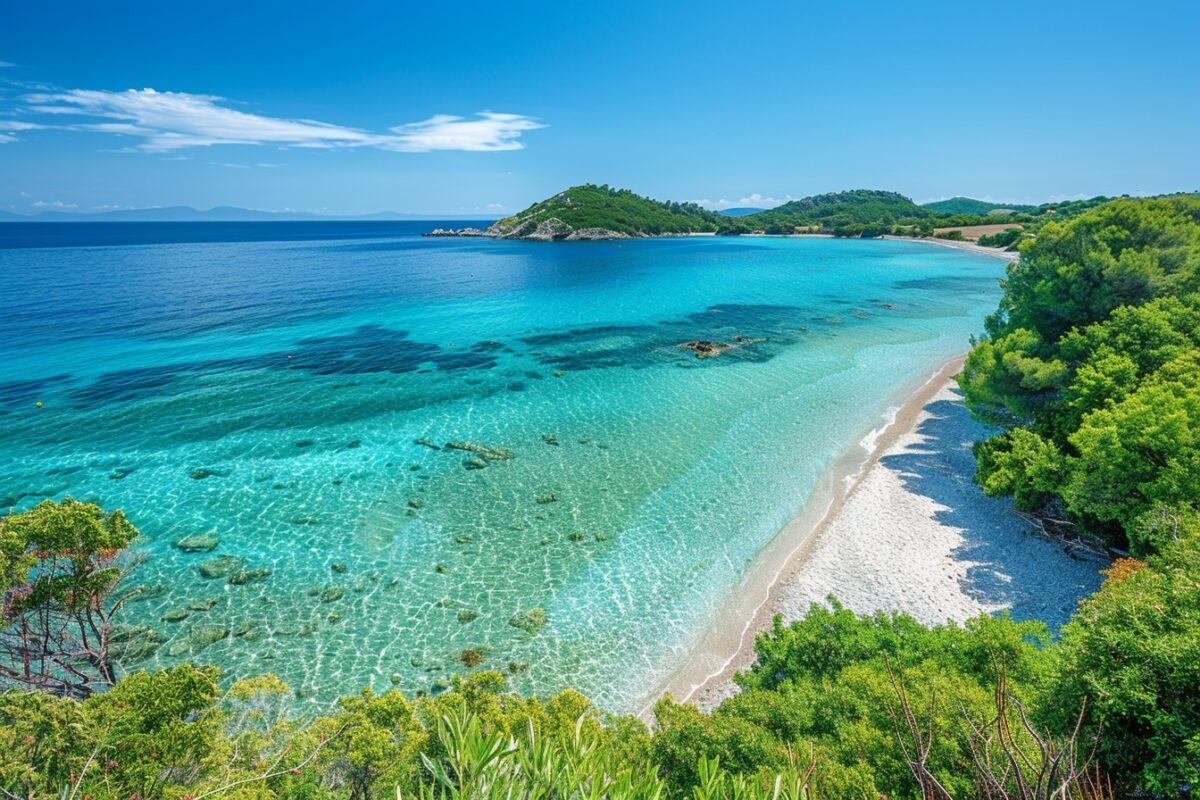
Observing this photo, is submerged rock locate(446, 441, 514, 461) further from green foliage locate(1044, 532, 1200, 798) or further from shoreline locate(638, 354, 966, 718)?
green foliage locate(1044, 532, 1200, 798)

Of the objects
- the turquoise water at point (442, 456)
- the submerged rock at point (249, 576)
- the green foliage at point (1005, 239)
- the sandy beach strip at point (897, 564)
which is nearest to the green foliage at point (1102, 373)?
the sandy beach strip at point (897, 564)

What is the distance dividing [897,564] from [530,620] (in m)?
14.1

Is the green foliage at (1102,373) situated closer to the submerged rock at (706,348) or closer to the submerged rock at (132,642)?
the submerged rock at (706,348)

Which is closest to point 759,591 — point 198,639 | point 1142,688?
point 1142,688

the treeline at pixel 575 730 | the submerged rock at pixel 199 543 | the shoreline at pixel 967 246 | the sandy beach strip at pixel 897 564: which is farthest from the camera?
the shoreline at pixel 967 246

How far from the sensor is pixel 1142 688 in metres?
8.54

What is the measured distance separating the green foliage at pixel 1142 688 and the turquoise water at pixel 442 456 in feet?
34.0

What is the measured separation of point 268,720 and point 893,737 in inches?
560

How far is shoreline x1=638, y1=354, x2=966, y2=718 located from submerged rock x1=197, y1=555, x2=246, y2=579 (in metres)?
16.5

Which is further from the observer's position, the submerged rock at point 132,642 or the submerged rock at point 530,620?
the submerged rock at point 530,620

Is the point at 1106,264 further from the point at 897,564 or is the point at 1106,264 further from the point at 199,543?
the point at 199,543

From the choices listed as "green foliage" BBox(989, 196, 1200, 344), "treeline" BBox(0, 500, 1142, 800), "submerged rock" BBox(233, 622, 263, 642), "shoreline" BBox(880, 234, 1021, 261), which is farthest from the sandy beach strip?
"shoreline" BBox(880, 234, 1021, 261)

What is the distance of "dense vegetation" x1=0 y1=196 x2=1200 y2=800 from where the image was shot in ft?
23.4

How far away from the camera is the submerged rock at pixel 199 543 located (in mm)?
20969
